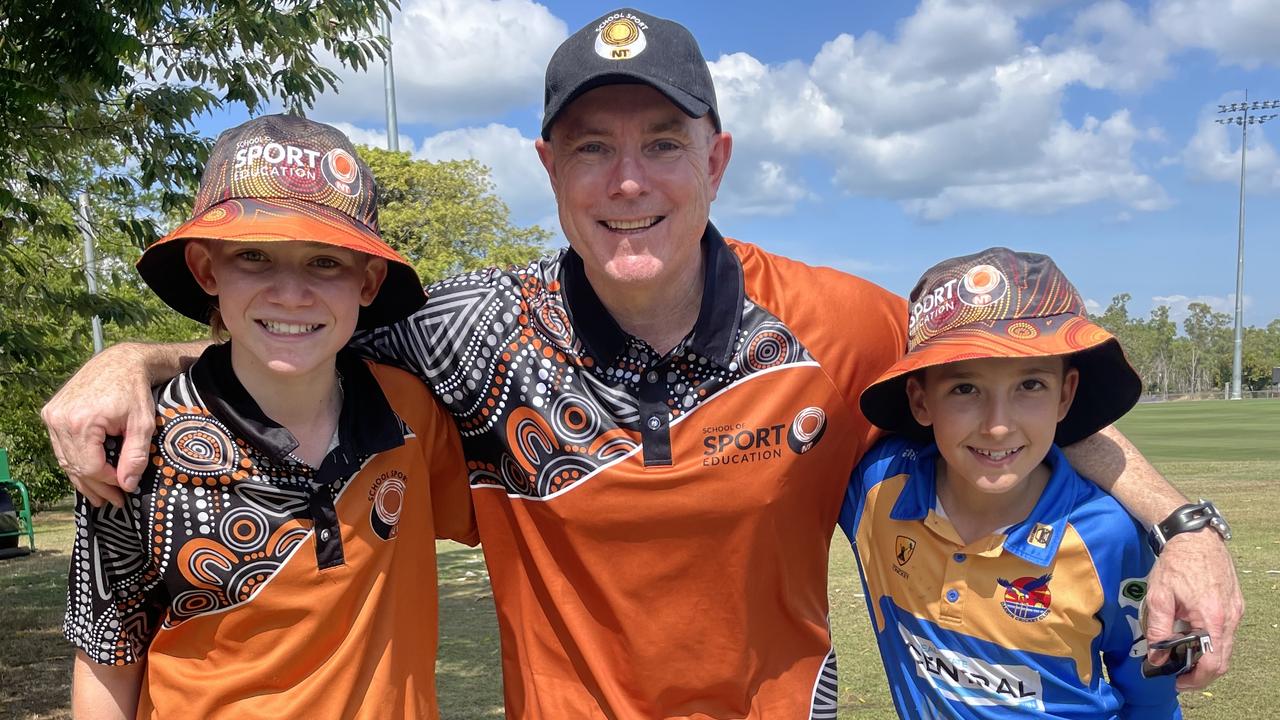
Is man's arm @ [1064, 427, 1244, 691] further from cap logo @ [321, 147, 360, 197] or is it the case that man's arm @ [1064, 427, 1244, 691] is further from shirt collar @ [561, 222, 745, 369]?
cap logo @ [321, 147, 360, 197]

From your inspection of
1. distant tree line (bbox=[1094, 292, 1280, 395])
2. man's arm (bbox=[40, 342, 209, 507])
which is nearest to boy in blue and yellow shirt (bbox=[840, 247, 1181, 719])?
man's arm (bbox=[40, 342, 209, 507])

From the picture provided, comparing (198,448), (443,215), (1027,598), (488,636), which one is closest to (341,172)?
(198,448)

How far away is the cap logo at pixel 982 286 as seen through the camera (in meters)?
2.83

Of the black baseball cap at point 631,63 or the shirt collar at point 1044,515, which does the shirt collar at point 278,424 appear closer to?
the black baseball cap at point 631,63

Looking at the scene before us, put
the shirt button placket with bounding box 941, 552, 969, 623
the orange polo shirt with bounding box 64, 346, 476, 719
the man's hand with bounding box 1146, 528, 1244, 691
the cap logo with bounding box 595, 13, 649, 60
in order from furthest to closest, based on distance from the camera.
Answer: the shirt button placket with bounding box 941, 552, 969, 623
the cap logo with bounding box 595, 13, 649, 60
the orange polo shirt with bounding box 64, 346, 476, 719
the man's hand with bounding box 1146, 528, 1244, 691

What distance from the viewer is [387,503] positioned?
276cm

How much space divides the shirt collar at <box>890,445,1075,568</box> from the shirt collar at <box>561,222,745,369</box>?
72cm

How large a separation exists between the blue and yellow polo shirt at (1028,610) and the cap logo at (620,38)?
1507 millimetres

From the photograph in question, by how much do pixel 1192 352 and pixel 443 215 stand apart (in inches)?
3734

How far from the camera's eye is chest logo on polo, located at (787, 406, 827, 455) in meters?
2.98

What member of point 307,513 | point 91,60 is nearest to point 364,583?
point 307,513

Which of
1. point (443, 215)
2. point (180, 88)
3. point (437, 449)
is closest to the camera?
point (437, 449)

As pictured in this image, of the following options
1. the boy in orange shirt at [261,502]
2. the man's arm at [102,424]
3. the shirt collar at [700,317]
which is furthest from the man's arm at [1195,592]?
the man's arm at [102,424]

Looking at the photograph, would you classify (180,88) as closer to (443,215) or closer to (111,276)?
(111,276)
